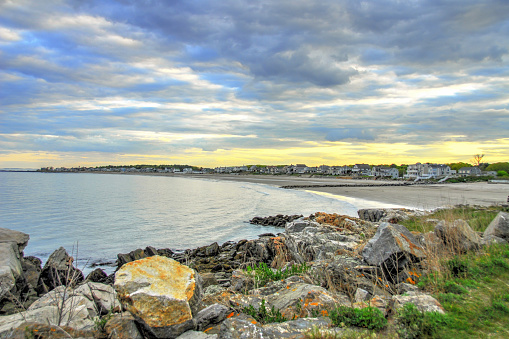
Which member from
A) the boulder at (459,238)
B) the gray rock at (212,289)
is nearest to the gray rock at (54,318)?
the gray rock at (212,289)

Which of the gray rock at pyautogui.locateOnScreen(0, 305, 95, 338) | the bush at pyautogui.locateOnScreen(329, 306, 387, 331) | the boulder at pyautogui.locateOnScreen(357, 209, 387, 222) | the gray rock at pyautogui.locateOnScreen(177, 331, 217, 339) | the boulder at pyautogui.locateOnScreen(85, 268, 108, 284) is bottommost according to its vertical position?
the boulder at pyautogui.locateOnScreen(85, 268, 108, 284)

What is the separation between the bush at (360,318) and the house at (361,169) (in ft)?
539

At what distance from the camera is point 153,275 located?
4766 millimetres

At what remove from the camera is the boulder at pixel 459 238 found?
7.76 meters

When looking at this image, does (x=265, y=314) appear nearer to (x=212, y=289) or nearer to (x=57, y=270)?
(x=212, y=289)

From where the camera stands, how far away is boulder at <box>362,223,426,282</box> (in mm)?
6637

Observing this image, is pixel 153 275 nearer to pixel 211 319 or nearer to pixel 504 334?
pixel 211 319

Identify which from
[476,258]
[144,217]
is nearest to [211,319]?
[476,258]

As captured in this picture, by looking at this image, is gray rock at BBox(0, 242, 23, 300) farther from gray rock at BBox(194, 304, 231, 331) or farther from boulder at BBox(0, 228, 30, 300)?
gray rock at BBox(194, 304, 231, 331)

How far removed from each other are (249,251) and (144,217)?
18426 millimetres

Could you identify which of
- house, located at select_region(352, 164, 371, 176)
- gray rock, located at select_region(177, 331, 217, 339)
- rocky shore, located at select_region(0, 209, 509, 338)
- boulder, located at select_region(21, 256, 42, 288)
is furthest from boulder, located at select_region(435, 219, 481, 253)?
house, located at select_region(352, 164, 371, 176)

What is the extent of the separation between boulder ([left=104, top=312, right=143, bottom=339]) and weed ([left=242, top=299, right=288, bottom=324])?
1792 millimetres

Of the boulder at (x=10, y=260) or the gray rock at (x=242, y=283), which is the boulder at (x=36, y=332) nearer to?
the gray rock at (x=242, y=283)

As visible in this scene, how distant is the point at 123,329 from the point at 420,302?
15.0ft
